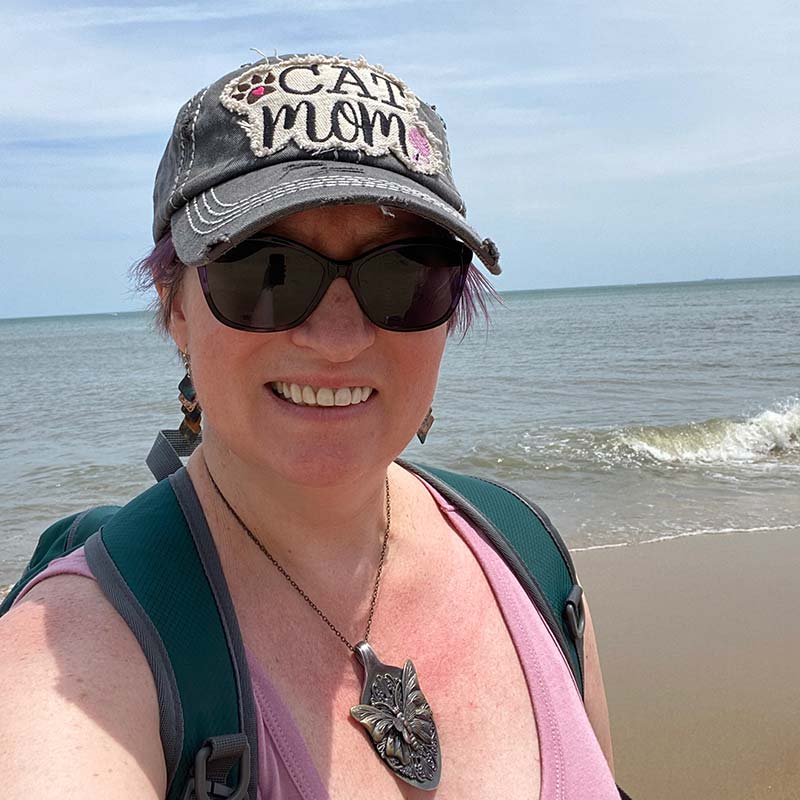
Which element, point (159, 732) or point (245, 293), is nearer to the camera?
point (159, 732)

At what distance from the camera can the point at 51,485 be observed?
9.16 metres

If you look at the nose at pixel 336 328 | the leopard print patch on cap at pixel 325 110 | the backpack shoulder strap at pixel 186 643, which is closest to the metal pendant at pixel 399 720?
the backpack shoulder strap at pixel 186 643

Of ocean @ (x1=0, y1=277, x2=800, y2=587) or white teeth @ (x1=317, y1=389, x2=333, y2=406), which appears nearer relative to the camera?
white teeth @ (x1=317, y1=389, x2=333, y2=406)

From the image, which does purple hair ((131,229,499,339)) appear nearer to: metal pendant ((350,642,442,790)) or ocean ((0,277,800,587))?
ocean ((0,277,800,587))

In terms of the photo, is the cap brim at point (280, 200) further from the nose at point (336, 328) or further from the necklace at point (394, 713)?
the necklace at point (394, 713)

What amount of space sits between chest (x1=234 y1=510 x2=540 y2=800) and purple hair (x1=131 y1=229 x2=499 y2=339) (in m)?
0.47

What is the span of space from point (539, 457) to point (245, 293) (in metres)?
8.73

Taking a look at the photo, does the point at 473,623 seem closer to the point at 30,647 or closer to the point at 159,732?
the point at 159,732

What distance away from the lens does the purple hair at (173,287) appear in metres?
1.42

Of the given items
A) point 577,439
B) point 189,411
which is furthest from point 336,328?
point 577,439

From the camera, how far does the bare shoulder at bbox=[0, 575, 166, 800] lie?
37.9 inches

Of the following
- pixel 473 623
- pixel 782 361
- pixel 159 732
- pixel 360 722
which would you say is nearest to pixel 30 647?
pixel 159 732

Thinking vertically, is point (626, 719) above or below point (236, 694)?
below

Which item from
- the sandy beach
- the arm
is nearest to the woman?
the arm
